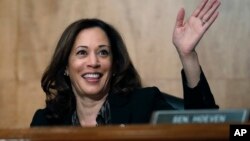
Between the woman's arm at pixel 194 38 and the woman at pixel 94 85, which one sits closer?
the woman's arm at pixel 194 38

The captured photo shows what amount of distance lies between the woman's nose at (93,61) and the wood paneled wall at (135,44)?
27 centimetres

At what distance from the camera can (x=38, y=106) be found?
1852 millimetres

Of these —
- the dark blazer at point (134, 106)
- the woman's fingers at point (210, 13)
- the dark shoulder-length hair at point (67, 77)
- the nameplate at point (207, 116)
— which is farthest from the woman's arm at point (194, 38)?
the nameplate at point (207, 116)

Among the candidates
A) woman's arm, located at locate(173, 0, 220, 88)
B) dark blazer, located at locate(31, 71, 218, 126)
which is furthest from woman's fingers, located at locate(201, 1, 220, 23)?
dark blazer, located at locate(31, 71, 218, 126)

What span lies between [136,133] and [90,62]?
32.4 inches

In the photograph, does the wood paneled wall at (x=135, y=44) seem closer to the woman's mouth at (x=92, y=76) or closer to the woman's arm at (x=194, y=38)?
the woman's mouth at (x=92, y=76)

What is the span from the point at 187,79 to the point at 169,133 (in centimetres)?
52

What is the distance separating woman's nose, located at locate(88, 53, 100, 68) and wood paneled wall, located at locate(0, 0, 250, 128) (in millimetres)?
268

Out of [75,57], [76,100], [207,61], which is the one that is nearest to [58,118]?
[76,100]

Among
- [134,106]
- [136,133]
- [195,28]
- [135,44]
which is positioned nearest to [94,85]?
[134,106]

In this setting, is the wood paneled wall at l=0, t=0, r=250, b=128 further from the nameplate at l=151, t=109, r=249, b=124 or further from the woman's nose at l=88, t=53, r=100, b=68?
the nameplate at l=151, t=109, r=249, b=124

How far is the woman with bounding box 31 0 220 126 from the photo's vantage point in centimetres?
142

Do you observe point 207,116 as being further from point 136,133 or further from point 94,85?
point 94,85

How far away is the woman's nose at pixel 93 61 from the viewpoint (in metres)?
1.49
